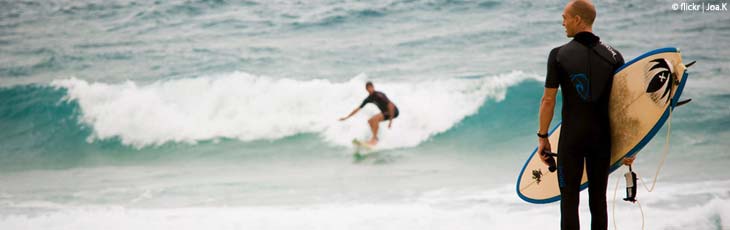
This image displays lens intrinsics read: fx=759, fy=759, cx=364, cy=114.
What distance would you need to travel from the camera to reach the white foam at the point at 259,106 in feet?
20.3

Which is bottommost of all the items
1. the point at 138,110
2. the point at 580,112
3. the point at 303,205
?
the point at 303,205

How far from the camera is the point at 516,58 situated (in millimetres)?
6109

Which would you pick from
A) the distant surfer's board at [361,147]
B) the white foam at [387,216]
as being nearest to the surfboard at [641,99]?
the white foam at [387,216]

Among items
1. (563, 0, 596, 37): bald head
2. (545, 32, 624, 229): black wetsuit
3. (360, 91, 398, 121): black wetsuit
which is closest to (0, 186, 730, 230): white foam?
(360, 91, 398, 121): black wetsuit

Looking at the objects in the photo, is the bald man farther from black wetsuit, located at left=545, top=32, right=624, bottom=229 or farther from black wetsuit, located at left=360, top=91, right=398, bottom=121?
black wetsuit, located at left=360, top=91, right=398, bottom=121

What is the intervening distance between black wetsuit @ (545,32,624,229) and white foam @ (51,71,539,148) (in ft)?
12.8

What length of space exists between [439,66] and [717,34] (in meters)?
2.08

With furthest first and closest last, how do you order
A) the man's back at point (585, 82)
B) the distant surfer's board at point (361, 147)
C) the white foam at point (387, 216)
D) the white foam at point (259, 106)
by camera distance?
1. the white foam at point (259, 106)
2. the distant surfer's board at point (361, 147)
3. the white foam at point (387, 216)
4. the man's back at point (585, 82)

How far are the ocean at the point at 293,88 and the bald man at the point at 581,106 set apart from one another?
324cm

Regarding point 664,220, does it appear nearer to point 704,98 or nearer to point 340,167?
point 704,98

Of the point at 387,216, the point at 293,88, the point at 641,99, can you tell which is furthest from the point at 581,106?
the point at 293,88

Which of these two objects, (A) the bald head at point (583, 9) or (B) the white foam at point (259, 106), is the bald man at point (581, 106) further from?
(B) the white foam at point (259, 106)

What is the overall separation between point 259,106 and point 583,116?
4457 mm

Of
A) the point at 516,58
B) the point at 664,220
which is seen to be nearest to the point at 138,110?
the point at 516,58
